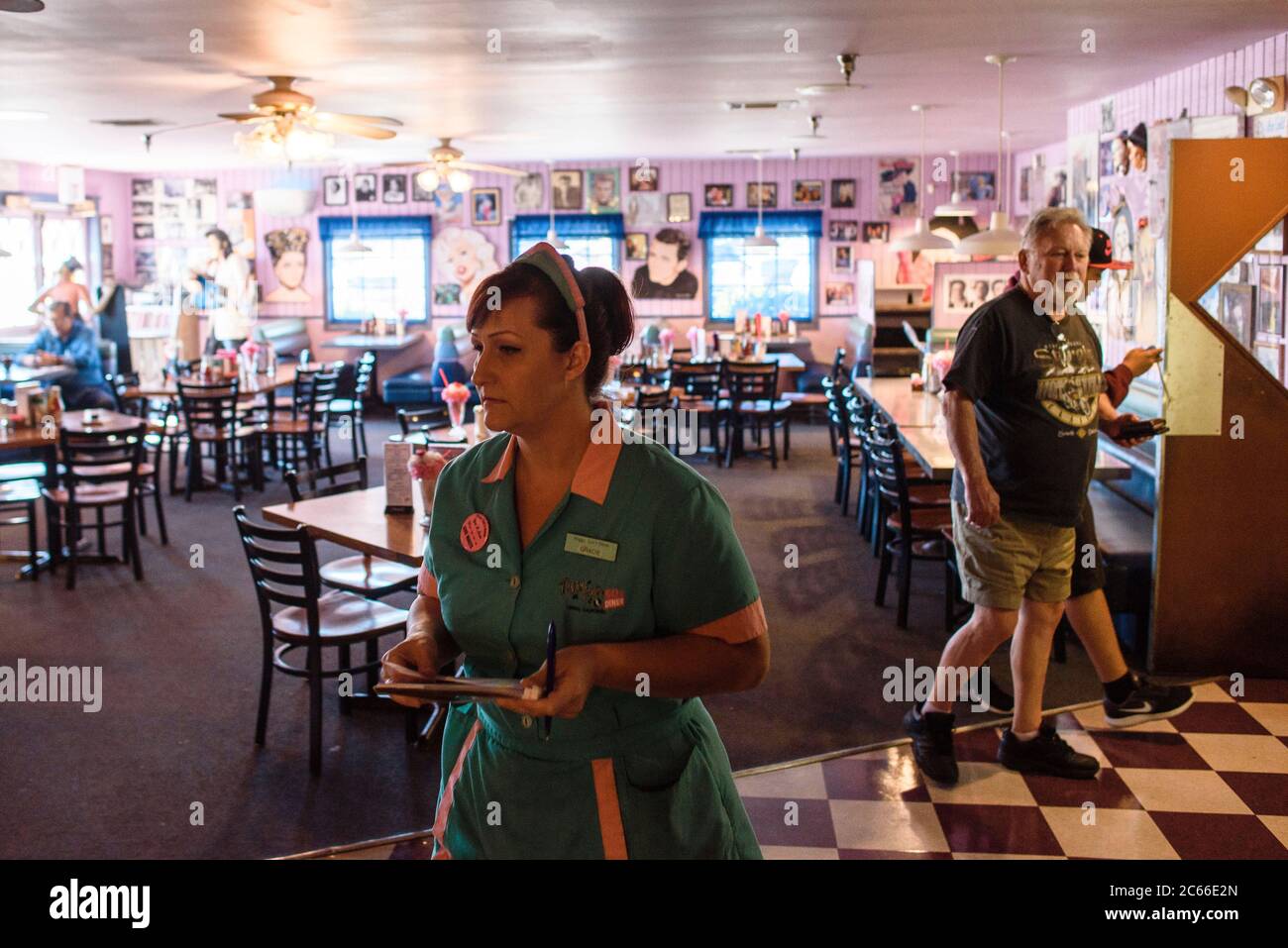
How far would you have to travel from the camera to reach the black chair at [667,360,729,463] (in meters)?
11.2

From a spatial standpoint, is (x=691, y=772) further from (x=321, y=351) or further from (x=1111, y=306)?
(x=321, y=351)

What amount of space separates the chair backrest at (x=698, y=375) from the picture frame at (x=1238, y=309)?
4739 millimetres

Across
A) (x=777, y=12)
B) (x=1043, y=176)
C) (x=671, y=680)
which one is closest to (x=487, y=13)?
(x=777, y=12)

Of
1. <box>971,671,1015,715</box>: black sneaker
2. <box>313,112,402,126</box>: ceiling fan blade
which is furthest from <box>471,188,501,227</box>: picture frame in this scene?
<box>971,671,1015,715</box>: black sneaker

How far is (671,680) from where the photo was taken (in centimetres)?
185

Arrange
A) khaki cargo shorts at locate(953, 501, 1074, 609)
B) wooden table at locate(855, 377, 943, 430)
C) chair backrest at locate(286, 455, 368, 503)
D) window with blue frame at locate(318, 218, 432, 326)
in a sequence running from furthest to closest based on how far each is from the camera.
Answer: window with blue frame at locate(318, 218, 432, 326), wooden table at locate(855, 377, 943, 430), chair backrest at locate(286, 455, 368, 503), khaki cargo shorts at locate(953, 501, 1074, 609)

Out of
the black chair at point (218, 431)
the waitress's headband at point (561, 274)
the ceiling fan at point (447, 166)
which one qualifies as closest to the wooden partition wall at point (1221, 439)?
the waitress's headband at point (561, 274)

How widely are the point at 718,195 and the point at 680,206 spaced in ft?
1.62

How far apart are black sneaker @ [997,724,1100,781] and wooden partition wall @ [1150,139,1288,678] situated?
1275mm

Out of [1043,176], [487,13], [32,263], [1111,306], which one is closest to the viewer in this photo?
[487,13]

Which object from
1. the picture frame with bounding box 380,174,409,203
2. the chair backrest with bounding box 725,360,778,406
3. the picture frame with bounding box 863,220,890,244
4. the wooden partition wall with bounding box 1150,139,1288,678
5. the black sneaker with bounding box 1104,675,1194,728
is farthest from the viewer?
the picture frame with bounding box 380,174,409,203

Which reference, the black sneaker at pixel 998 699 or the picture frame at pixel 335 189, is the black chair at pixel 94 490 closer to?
the black sneaker at pixel 998 699

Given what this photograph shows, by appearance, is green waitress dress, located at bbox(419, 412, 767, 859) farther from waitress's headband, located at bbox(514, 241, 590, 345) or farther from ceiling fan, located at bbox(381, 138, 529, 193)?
ceiling fan, located at bbox(381, 138, 529, 193)
